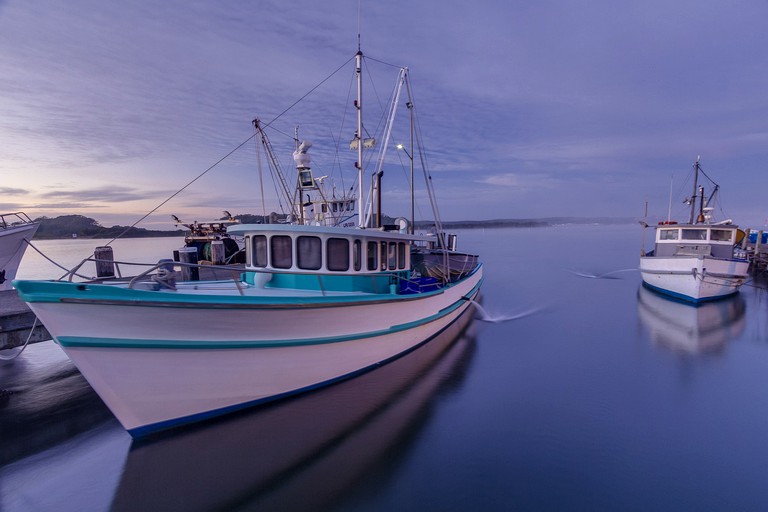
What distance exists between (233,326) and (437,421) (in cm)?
468

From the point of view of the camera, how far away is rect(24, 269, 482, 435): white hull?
17.3 feet

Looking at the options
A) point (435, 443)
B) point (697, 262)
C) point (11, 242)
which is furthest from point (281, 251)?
point (697, 262)

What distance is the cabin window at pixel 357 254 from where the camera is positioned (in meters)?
8.61

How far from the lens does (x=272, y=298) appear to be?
20.8 feet

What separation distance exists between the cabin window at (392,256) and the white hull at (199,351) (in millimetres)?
1890

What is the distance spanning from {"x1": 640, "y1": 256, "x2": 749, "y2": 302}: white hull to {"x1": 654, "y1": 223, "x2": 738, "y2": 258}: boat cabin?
0.95 m

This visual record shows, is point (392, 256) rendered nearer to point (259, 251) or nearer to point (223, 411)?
point (259, 251)

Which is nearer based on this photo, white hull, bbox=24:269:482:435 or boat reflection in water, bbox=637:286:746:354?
white hull, bbox=24:269:482:435

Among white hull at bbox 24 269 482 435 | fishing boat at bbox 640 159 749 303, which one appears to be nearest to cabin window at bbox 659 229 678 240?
fishing boat at bbox 640 159 749 303

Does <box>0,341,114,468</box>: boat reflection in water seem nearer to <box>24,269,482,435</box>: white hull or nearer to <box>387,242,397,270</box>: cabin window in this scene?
<box>24,269,482,435</box>: white hull

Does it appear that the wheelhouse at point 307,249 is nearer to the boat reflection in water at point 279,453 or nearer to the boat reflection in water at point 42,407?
the boat reflection in water at point 279,453

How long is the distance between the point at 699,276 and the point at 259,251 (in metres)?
20.6

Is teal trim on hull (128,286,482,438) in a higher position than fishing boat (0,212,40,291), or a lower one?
lower

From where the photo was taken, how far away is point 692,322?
15945 millimetres
